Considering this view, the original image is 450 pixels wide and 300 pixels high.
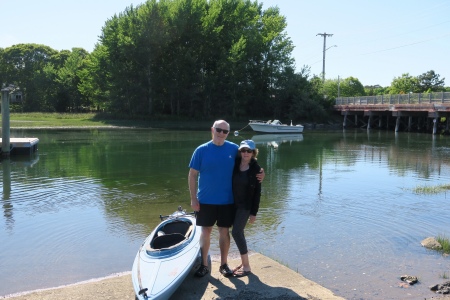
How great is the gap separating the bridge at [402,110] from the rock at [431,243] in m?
36.0

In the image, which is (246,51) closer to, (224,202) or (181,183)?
(181,183)

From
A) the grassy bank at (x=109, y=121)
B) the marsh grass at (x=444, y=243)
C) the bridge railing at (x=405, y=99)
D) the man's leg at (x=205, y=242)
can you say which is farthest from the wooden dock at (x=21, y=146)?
the bridge railing at (x=405, y=99)

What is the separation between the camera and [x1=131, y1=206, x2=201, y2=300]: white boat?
16.6ft

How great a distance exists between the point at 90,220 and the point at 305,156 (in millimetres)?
16053

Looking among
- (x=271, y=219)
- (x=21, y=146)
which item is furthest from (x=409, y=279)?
(x=21, y=146)

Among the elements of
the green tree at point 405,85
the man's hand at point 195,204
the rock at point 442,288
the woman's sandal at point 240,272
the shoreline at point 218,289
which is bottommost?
the rock at point 442,288

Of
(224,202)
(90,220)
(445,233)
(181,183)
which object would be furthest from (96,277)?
(181,183)

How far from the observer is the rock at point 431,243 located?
8.23 meters

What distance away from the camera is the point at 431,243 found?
329 inches

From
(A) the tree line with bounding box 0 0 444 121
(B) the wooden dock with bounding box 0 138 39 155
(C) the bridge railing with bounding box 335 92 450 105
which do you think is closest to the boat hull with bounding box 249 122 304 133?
(A) the tree line with bounding box 0 0 444 121

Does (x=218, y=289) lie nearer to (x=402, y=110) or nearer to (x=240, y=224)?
(x=240, y=224)

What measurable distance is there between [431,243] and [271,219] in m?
3.49

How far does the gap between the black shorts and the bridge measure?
39994 millimetres

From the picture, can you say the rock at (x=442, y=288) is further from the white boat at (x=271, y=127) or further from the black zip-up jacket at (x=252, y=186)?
the white boat at (x=271, y=127)
